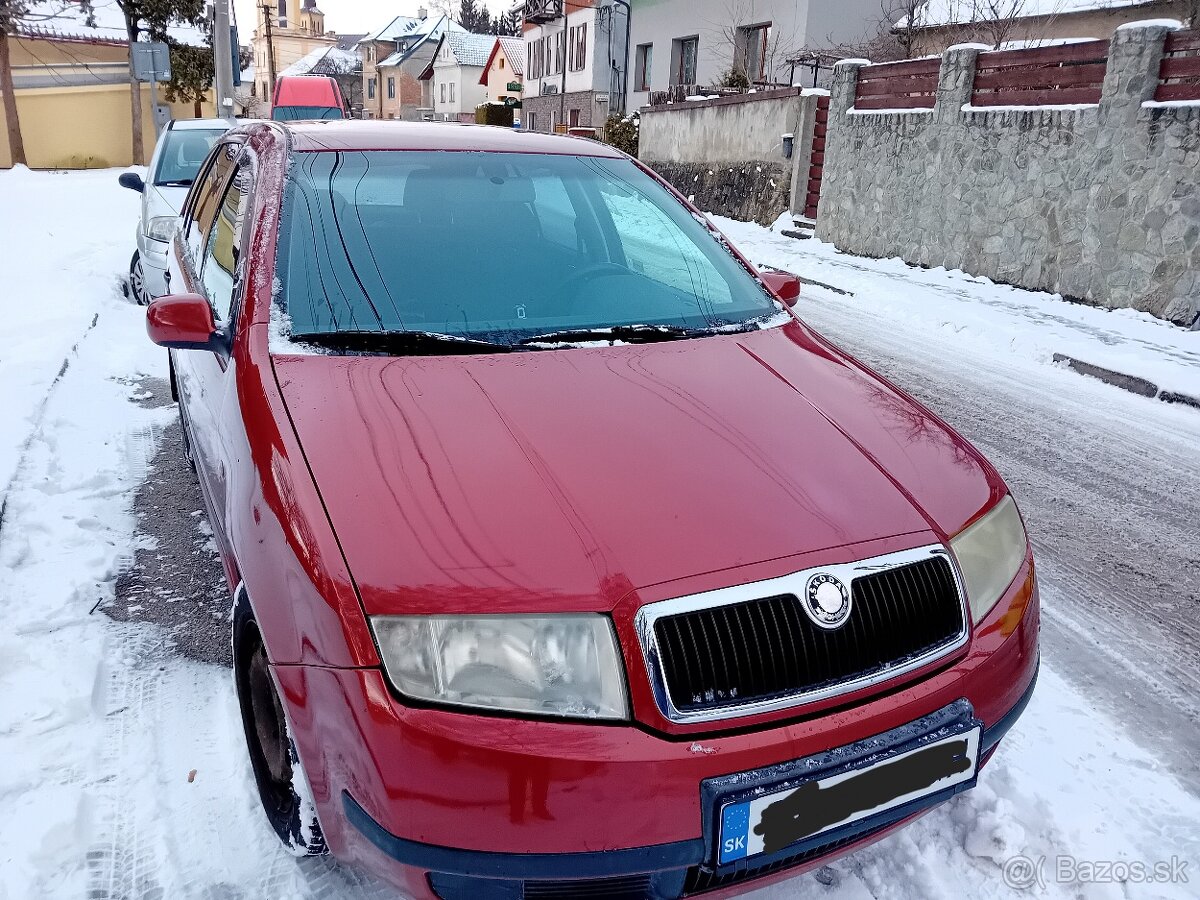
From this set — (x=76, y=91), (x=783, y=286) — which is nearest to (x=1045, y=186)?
(x=783, y=286)

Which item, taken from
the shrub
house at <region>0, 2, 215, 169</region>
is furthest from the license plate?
house at <region>0, 2, 215, 169</region>

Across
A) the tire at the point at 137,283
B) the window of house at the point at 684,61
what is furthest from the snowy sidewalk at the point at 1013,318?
the window of house at the point at 684,61

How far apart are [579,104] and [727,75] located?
1563cm

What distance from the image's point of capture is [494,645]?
1.53m

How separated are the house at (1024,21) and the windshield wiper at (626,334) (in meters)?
17.6

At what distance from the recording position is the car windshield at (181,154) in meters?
8.06

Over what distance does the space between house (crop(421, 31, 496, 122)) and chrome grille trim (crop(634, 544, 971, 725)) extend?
59.2 metres

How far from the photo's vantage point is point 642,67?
99.6 feet

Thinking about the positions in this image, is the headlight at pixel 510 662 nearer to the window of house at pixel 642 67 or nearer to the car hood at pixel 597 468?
the car hood at pixel 597 468

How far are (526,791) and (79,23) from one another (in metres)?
32.7

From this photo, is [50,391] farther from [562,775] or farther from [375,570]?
[562,775]

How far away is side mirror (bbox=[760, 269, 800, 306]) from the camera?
120 inches

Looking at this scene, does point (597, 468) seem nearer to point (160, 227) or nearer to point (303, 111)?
point (160, 227)

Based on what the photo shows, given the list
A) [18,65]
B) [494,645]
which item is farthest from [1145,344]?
[18,65]
